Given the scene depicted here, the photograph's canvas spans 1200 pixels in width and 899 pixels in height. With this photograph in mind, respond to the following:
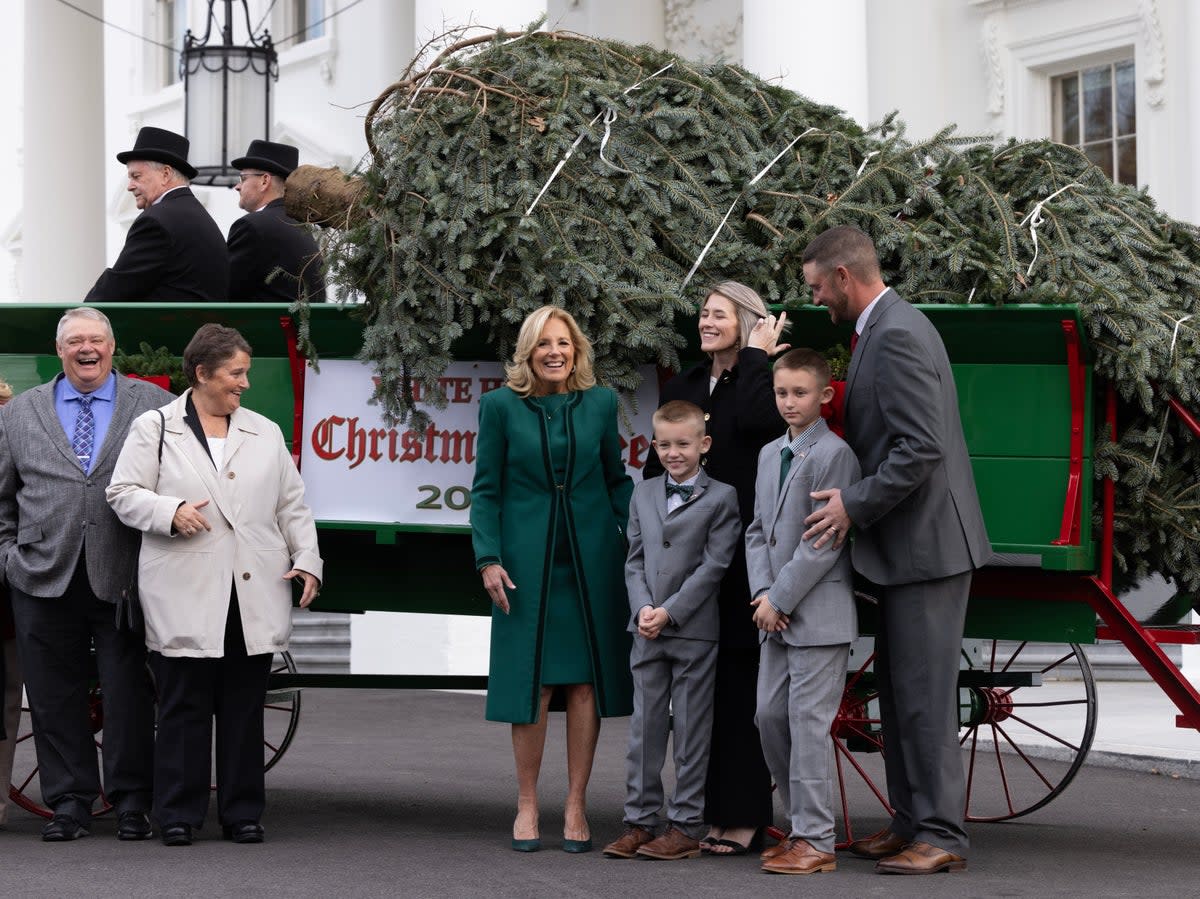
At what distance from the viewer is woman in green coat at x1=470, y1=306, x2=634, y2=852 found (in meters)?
6.82

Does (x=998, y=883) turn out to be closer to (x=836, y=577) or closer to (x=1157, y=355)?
(x=836, y=577)

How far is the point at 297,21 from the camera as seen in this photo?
66.7 feet

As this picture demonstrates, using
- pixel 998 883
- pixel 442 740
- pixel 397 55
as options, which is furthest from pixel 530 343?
pixel 397 55

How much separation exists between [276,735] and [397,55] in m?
8.07

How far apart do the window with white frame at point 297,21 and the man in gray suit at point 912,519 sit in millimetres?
14238

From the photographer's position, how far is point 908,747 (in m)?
6.42

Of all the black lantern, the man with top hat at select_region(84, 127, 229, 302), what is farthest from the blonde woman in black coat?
the black lantern

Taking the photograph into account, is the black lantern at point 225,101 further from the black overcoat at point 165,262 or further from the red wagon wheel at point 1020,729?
the red wagon wheel at point 1020,729

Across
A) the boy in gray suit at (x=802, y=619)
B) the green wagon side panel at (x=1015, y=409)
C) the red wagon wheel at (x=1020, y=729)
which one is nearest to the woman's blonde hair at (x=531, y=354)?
the boy in gray suit at (x=802, y=619)

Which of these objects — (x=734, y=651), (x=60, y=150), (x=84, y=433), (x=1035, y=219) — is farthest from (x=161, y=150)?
(x=60, y=150)

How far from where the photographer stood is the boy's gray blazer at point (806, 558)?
251 inches

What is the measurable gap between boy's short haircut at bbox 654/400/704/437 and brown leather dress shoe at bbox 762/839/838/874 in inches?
54.3

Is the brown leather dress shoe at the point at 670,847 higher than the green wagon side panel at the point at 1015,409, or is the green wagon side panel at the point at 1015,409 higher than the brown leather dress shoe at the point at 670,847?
the green wagon side panel at the point at 1015,409

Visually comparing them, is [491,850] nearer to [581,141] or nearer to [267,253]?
[581,141]
